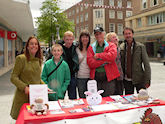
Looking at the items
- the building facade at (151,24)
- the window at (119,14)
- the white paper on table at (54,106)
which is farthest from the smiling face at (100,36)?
the window at (119,14)

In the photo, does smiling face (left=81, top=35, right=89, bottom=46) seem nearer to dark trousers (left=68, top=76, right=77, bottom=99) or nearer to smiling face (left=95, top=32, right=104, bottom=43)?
smiling face (left=95, top=32, right=104, bottom=43)

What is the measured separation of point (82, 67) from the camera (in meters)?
3.59

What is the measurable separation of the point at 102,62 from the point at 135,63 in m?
0.79

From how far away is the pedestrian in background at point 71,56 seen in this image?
3.58 metres

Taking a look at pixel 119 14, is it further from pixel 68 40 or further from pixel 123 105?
pixel 123 105

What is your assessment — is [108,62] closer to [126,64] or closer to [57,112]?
[126,64]

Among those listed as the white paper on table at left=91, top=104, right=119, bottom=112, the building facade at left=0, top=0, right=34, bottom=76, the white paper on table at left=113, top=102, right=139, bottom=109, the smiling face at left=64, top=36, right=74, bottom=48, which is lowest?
the white paper on table at left=91, top=104, right=119, bottom=112

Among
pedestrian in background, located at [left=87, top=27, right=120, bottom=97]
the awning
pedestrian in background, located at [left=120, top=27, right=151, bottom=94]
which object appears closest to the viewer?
pedestrian in background, located at [left=87, top=27, right=120, bottom=97]

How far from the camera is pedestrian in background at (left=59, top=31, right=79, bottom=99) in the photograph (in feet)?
11.7

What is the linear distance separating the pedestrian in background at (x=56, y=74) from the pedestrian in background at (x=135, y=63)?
138 centimetres

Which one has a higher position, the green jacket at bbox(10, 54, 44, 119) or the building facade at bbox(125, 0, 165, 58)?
the building facade at bbox(125, 0, 165, 58)

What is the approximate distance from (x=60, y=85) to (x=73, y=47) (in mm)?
871

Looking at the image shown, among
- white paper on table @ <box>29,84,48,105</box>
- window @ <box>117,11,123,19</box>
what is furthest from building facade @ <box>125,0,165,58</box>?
white paper on table @ <box>29,84,48,105</box>

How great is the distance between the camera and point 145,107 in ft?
8.86
